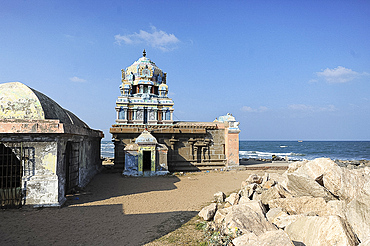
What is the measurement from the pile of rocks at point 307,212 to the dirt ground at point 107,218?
1.39 meters

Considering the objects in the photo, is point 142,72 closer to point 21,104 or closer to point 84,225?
point 21,104

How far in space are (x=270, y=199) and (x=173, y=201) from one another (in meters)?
3.64

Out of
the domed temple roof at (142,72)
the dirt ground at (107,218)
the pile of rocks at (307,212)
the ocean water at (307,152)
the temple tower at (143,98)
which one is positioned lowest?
the ocean water at (307,152)

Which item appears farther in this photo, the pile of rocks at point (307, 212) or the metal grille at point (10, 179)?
the metal grille at point (10, 179)

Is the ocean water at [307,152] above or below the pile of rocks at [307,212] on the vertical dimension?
below

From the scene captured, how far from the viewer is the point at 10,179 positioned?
6.88 metres

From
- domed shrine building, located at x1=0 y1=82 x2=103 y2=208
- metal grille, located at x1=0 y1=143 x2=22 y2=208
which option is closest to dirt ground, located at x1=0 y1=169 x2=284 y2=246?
metal grille, located at x1=0 y1=143 x2=22 y2=208

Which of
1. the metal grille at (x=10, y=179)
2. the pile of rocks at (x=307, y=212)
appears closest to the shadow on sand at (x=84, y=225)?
the metal grille at (x=10, y=179)

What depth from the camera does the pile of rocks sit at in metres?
3.36

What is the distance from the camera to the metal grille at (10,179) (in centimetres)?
669

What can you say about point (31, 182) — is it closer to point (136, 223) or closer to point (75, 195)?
point (75, 195)

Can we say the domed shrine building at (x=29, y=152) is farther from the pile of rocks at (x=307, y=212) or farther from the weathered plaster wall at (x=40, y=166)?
the pile of rocks at (x=307, y=212)

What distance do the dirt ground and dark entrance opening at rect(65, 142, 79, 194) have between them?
1.58ft

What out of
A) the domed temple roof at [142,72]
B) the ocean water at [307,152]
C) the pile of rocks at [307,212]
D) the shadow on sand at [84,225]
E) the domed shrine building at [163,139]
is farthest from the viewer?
the ocean water at [307,152]
